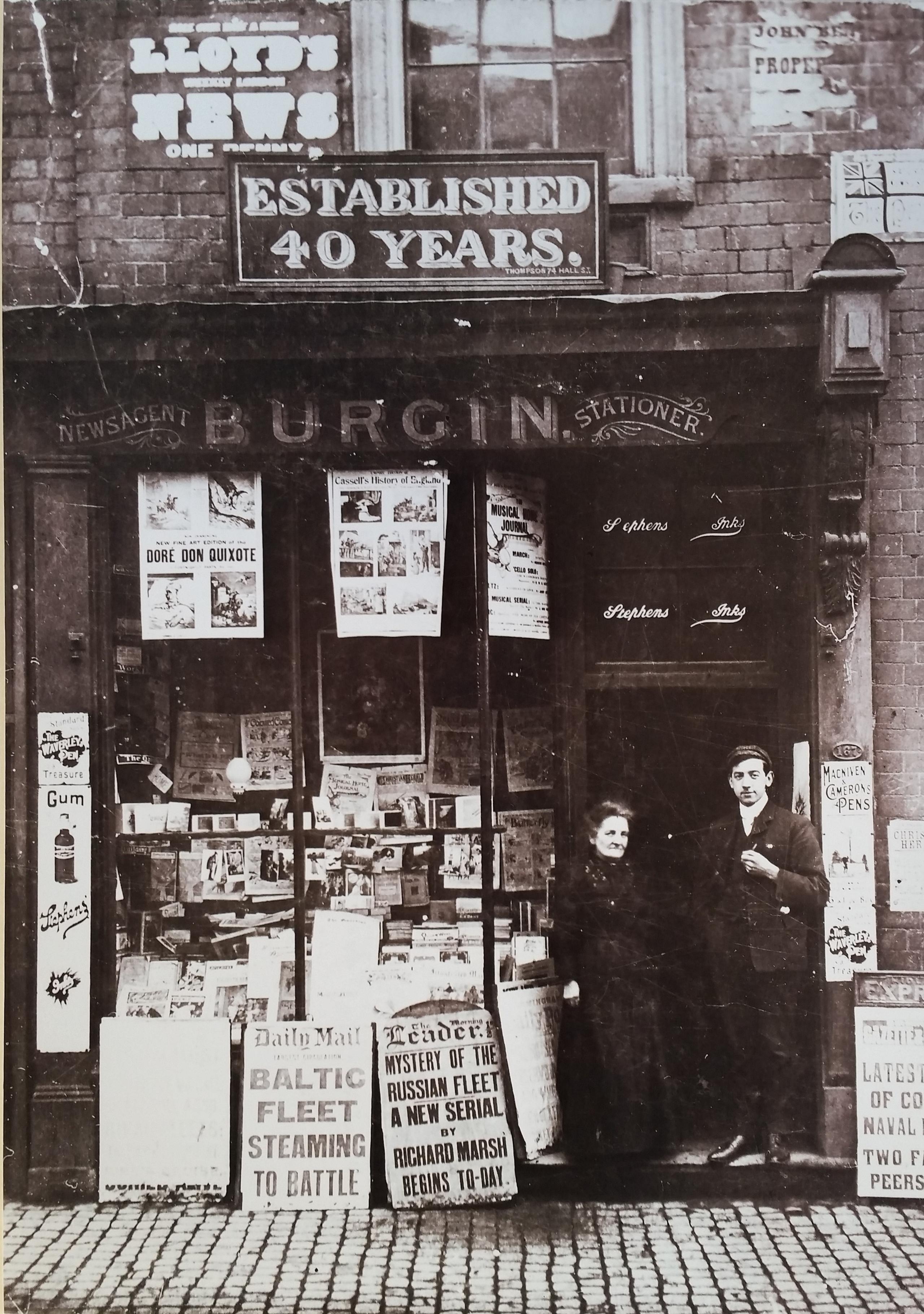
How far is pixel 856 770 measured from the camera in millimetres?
4863

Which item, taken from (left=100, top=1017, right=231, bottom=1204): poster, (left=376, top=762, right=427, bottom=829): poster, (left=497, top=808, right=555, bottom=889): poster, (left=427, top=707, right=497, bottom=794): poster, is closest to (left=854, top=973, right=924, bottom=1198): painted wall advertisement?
(left=497, top=808, right=555, bottom=889): poster

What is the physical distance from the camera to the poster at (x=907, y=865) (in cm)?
483

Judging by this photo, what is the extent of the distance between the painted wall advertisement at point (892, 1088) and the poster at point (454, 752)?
86.1 inches

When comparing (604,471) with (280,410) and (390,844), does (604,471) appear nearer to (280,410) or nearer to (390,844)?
(280,410)

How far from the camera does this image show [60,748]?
194 inches

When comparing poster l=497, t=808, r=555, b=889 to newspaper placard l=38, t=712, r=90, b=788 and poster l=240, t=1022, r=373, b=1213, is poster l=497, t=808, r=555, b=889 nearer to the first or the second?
poster l=240, t=1022, r=373, b=1213

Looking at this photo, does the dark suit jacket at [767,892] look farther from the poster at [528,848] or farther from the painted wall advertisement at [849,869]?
the poster at [528,848]

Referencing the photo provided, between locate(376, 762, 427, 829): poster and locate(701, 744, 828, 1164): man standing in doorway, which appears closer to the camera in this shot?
locate(701, 744, 828, 1164): man standing in doorway

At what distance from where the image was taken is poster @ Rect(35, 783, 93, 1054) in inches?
192

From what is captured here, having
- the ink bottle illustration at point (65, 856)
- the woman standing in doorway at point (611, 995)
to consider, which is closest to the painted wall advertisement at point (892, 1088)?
the woman standing in doorway at point (611, 995)

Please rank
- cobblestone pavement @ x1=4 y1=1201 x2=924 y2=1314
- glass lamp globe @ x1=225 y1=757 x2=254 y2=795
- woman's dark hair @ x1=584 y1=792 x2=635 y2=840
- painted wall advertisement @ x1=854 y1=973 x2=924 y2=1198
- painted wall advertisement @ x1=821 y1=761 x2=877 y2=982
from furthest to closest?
glass lamp globe @ x1=225 y1=757 x2=254 y2=795 < woman's dark hair @ x1=584 y1=792 x2=635 y2=840 < painted wall advertisement @ x1=821 y1=761 x2=877 y2=982 < painted wall advertisement @ x1=854 y1=973 x2=924 y2=1198 < cobblestone pavement @ x1=4 y1=1201 x2=924 y2=1314

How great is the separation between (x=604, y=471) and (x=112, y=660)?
2632 millimetres

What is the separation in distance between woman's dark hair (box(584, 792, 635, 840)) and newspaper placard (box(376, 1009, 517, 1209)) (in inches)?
41.6

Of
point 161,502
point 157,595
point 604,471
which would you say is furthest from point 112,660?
point 604,471
